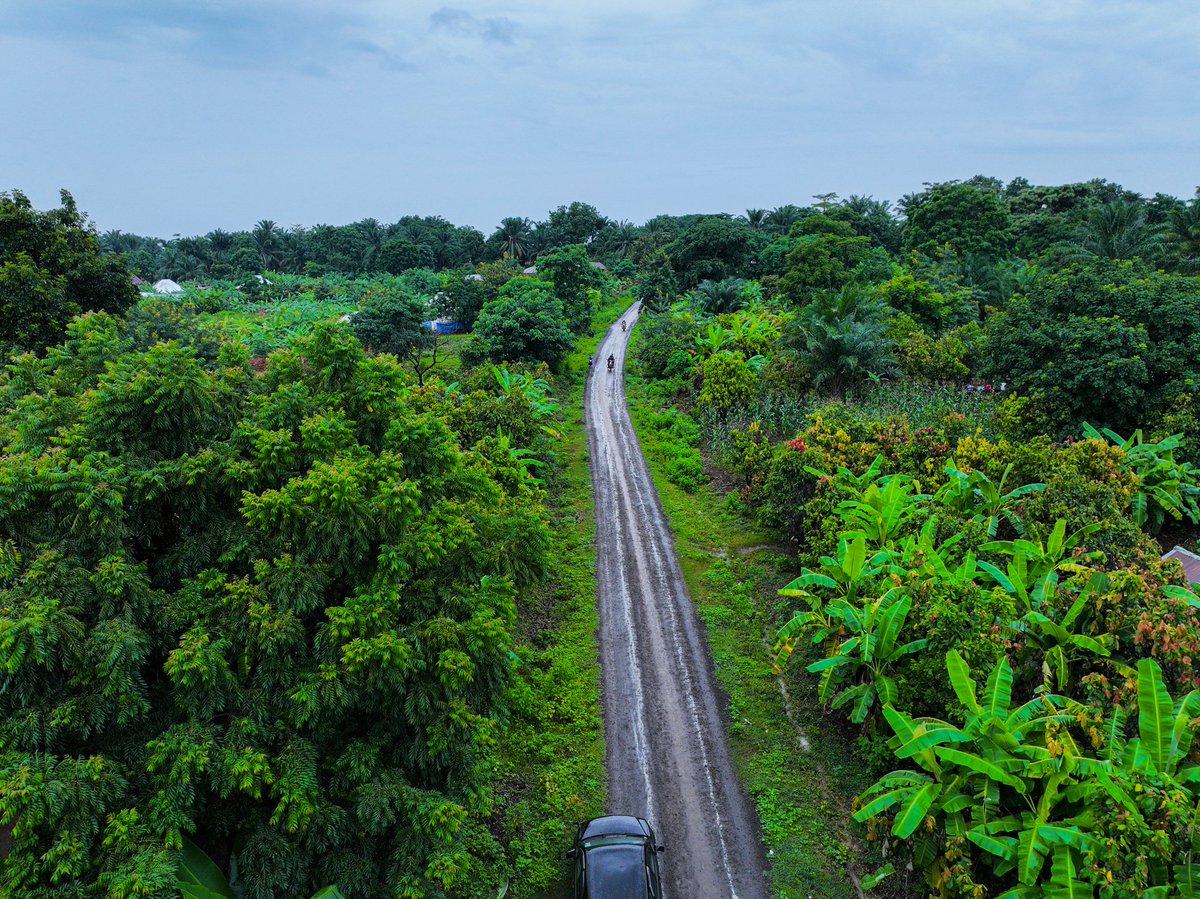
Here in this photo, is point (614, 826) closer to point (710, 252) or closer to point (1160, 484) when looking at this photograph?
point (1160, 484)

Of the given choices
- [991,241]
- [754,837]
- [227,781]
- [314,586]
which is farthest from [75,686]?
[991,241]

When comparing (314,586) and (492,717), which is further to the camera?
(492,717)

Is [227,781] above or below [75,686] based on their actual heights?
below

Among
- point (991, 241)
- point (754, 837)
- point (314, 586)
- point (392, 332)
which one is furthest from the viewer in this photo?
point (991, 241)

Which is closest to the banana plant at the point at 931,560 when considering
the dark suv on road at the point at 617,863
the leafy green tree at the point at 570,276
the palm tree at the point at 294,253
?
the dark suv on road at the point at 617,863

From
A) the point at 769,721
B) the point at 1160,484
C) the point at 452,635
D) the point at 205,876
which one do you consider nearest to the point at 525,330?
the point at 769,721

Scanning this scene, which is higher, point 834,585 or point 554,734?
point 834,585

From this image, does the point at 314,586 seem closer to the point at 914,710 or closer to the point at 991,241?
the point at 914,710

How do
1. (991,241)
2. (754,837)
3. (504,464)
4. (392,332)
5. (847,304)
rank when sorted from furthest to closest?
(991,241), (392,332), (847,304), (504,464), (754,837)
